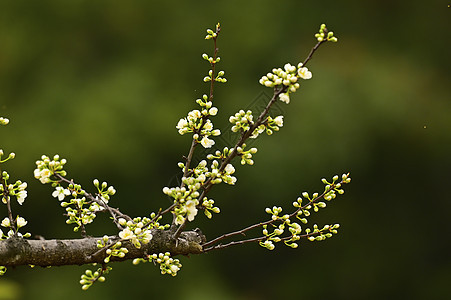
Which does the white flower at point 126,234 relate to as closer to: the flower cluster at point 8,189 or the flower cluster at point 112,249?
the flower cluster at point 112,249

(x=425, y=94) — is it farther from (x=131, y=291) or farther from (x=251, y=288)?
(x=131, y=291)

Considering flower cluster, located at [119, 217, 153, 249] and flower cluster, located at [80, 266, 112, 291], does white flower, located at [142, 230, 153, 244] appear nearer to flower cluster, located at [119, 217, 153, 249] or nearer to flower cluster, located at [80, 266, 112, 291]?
flower cluster, located at [119, 217, 153, 249]

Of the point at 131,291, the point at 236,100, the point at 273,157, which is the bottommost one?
the point at 131,291

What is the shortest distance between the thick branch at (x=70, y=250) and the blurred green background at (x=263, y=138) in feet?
15.1

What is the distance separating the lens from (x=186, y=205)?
1555 mm

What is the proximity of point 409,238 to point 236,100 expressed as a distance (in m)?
2.75

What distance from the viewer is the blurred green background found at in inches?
259

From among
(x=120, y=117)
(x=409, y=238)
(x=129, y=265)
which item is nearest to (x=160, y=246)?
(x=120, y=117)

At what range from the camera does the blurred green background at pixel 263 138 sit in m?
6.59

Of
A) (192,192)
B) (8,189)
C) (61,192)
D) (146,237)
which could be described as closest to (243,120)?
(192,192)

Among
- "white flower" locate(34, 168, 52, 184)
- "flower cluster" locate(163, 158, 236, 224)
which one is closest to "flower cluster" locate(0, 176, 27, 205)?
"white flower" locate(34, 168, 52, 184)

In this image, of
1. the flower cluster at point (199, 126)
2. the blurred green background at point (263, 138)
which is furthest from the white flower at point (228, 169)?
the blurred green background at point (263, 138)

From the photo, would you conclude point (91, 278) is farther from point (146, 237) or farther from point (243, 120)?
point (243, 120)

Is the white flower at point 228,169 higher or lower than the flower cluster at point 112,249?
higher
